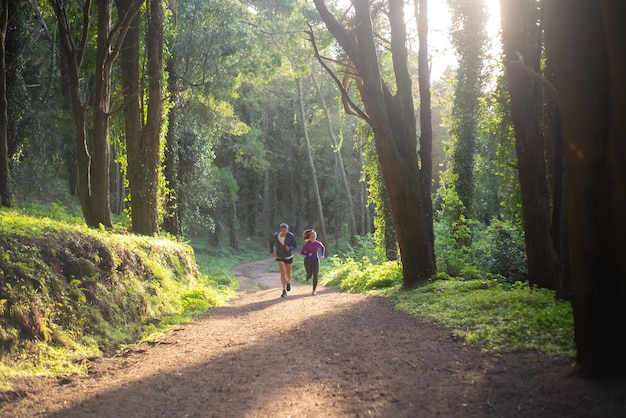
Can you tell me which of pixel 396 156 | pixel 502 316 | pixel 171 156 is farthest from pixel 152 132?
pixel 502 316

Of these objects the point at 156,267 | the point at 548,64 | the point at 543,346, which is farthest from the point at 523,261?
the point at 543,346

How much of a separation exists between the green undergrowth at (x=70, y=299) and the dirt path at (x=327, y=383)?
0.41 metres

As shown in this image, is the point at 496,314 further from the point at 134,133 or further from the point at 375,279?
the point at 134,133

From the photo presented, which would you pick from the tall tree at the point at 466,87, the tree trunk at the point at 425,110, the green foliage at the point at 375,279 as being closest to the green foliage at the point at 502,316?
the tree trunk at the point at 425,110

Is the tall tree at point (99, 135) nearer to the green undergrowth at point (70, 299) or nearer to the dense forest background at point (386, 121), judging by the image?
the dense forest background at point (386, 121)

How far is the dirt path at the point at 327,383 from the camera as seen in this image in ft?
12.4

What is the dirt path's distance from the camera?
3773 mm

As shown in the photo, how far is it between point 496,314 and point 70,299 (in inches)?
214

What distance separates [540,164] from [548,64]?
5.15 ft

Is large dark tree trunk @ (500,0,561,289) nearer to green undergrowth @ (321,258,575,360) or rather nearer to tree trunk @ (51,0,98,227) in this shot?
green undergrowth @ (321,258,575,360)

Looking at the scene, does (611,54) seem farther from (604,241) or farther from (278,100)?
(278,100)

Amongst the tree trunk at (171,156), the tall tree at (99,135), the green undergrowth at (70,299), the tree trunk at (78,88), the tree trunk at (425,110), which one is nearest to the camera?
the green undergrowth at (70,299)

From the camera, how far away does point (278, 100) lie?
1719 inches

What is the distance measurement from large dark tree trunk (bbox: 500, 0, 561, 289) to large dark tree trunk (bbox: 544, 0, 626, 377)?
4.70 meters
